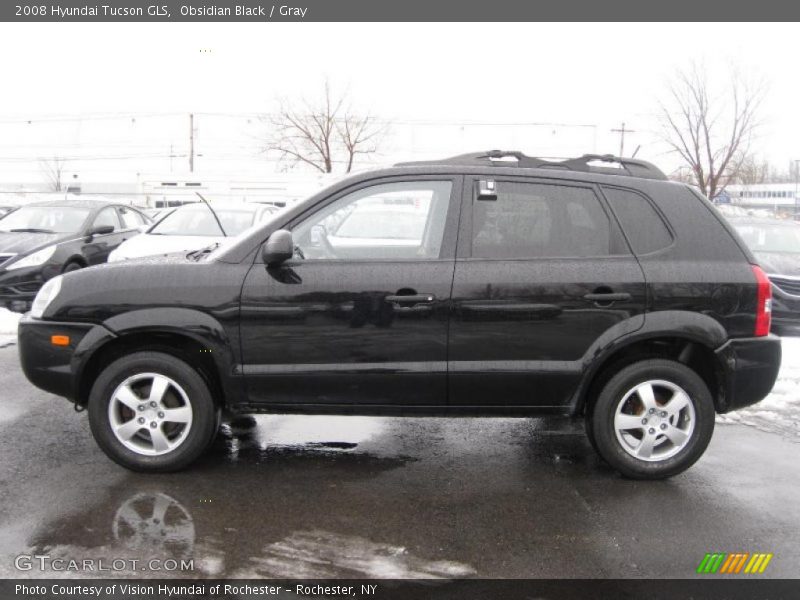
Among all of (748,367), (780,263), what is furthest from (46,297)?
(780,263)

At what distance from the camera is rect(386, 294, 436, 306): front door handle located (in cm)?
399

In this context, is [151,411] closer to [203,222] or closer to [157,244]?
[157,244]

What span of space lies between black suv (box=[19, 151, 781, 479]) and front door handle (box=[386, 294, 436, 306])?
0.01m

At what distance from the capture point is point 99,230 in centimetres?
978

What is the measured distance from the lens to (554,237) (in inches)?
164

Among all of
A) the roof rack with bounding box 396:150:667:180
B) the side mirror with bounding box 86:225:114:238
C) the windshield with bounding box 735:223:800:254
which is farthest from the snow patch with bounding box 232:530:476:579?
the windshield with bounding box 735:223:800:254

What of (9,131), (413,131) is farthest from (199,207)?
(9,131)

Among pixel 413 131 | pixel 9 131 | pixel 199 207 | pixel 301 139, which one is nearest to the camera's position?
pixel 199 207

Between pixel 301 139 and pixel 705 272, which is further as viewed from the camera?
pixel 301 139

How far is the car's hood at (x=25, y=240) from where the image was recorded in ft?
29.5

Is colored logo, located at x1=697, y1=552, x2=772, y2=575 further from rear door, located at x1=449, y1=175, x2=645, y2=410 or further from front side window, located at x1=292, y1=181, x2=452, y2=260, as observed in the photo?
front side window, located at x1=292, y1=181, x2=452, y2=260

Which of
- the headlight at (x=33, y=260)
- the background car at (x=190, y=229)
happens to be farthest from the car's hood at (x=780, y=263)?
the headlight at (x=33, y=260)

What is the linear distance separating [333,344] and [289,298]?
371 millimetres

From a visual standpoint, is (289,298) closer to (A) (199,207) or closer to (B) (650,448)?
(B) (650,448)
